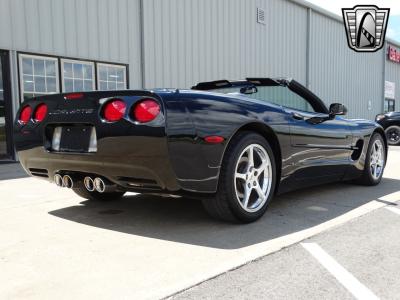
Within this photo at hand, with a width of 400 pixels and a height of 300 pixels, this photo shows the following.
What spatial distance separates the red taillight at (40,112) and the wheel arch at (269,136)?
4.91 feet

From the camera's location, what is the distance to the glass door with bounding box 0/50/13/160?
7906mm

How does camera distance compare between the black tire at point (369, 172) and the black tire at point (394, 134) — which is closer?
the black tire at point (369, 172)

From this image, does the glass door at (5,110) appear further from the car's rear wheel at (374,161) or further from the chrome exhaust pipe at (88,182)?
the car's rear wheel at (374,161)

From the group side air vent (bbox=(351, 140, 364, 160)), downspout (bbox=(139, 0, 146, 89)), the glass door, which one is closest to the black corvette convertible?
side air vent (bbox=(351, 140, 364, 160))

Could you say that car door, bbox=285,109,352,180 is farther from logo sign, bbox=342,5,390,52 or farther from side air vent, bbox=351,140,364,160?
logo sign, bbox=342,5,390,52

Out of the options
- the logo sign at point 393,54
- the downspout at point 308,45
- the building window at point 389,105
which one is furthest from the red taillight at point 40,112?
the building window at point 389,105

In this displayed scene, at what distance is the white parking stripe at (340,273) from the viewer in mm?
2197

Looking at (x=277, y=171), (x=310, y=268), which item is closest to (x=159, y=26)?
(x=277, y=171)

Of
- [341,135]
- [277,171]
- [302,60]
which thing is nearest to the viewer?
[277,171]

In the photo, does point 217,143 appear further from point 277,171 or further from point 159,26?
point 159,26

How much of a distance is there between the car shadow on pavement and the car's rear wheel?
A: 1.28 feet

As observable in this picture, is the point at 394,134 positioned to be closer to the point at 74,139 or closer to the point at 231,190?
the point at 231,190

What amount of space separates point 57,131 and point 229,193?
4.60 ft

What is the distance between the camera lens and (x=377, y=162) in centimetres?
548
